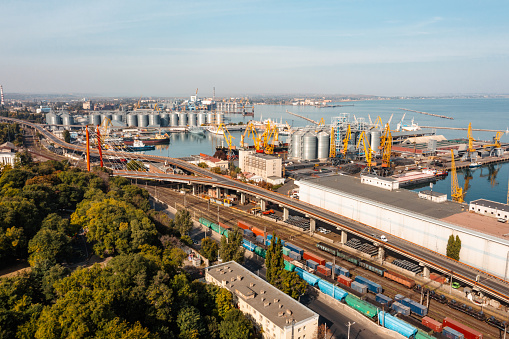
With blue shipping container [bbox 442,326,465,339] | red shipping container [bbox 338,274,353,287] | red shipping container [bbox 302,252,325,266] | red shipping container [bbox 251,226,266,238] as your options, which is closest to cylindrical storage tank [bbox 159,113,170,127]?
red shipping container [bbox 251,226,266,238]

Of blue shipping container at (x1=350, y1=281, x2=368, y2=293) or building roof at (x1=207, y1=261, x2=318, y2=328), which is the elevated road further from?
building roof at (x1=207, y1=261, x2=318, y2=328)

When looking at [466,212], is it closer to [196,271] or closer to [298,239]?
[298,239]

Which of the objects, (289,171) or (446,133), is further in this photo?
(446,133)

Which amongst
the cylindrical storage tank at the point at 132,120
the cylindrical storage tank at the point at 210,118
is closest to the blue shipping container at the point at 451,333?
the cylindrical storage tank at the point at 132,120

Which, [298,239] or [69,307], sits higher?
[69,307]

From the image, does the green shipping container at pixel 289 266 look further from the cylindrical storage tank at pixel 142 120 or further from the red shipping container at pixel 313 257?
the cylindrical storage tank at pixel 142 120

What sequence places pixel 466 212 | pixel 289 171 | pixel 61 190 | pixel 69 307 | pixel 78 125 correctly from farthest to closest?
pixel 78 125, pixel 289 171, pixel 61 190, pixel 466 212, pixel 69 307

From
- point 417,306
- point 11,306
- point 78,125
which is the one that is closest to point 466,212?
point 417,306
